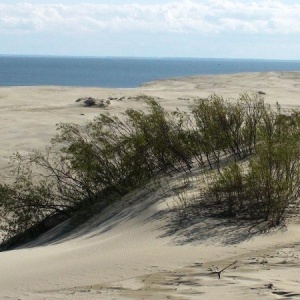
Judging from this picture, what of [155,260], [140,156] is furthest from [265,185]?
[140,156]

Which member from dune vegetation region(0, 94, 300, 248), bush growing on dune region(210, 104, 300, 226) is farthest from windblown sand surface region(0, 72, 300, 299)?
dune vegetation region(0, 94, 300, 248)

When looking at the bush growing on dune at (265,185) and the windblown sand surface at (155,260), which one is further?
the bush growing on dune at (265,185)

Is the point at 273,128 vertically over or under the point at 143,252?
over

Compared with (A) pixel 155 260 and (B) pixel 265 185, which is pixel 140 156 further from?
(A) pixel 155 260

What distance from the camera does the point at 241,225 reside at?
834cm

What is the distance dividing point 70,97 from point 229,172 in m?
29.1

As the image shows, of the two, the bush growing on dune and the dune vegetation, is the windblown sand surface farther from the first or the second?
the dune vegetation

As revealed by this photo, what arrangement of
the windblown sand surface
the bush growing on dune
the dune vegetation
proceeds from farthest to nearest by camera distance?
the dune vegetation
the bush growing on dune
the windblown sand surface

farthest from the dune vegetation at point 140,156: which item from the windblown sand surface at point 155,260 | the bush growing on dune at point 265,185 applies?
the bush growing on dune at point 265,185

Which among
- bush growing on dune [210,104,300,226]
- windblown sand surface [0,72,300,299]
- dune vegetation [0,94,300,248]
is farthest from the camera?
dune vegetation [0,94,300,248]

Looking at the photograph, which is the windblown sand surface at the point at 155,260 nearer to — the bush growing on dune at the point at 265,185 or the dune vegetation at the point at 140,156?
the bush growing on dune at the point at 265,185

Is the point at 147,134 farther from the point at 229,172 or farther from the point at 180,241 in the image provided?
the point at 180,241

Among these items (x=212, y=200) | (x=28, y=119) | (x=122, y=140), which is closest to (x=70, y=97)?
(x=28, y=119)

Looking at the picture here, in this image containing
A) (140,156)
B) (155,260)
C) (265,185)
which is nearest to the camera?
(155,260)
